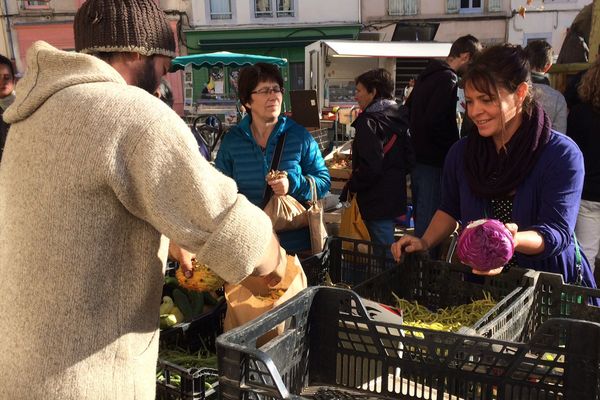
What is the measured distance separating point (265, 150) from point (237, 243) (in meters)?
2.22

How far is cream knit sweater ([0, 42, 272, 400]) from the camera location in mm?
1259

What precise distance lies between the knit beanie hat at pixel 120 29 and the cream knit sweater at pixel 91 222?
159 mm

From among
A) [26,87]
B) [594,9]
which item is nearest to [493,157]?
[26,87]

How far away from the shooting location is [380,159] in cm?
439

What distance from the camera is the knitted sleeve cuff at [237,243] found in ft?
4.20

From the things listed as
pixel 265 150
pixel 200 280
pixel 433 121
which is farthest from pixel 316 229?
pixel 433 121

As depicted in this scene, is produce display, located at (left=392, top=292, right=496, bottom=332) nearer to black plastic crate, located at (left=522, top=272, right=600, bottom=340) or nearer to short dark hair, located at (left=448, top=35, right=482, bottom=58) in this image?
black plastic crate, located at (left=522, top=272, right=600, bottom=340)

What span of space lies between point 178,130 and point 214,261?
0.99ft

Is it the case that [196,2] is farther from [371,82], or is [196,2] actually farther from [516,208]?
[516,208]

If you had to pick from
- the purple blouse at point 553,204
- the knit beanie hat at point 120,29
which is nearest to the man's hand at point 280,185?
the purple blouse at point 553,204

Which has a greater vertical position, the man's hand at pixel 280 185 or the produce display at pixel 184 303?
the man's hand at pixel 280 185

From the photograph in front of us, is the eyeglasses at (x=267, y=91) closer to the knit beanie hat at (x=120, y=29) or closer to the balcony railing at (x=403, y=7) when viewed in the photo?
the knit beanie hat at (x=120, y=29)

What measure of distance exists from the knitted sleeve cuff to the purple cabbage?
80 cm

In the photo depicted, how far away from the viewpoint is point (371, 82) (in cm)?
463
